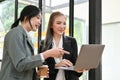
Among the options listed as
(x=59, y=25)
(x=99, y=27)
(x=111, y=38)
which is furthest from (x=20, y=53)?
(x=111, y=38)

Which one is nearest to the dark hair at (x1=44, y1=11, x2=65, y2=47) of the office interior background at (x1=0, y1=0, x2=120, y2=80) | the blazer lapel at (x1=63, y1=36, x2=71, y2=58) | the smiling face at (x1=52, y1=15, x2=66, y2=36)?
the smiling face at (x1=52, y1=15, x2=66, y2=36)

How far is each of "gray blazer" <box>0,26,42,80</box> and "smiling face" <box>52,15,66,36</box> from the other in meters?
0.47

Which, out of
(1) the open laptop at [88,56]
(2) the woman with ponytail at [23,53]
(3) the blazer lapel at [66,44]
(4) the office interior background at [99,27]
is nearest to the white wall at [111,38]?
(4) the office interior background at [99,27]

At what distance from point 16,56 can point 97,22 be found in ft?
4.33

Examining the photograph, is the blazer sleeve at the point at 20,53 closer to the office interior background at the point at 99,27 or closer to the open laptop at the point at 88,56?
the open laptop at the point at 88,56

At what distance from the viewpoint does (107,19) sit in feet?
9.04

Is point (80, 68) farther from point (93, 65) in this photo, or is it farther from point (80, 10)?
point (80, 10)

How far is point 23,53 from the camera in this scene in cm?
145

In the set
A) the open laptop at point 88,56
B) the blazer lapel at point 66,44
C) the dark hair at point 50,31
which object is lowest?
the open laptop at point 88,56

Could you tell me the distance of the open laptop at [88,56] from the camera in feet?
5.31

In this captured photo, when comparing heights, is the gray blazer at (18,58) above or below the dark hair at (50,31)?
below

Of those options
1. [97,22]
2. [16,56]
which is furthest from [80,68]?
[97,22]

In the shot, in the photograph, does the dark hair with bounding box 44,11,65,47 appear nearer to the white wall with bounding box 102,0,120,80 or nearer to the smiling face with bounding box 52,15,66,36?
the smiling face with bounding box 52,15,66,36

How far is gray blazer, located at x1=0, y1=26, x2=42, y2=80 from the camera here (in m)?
1.43
